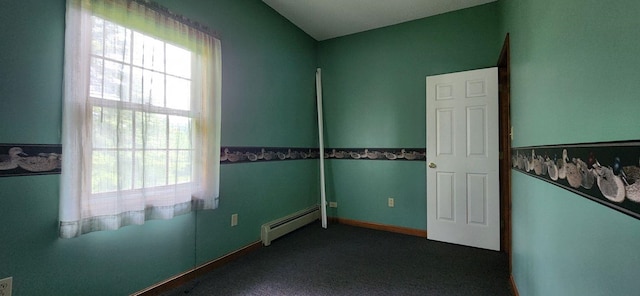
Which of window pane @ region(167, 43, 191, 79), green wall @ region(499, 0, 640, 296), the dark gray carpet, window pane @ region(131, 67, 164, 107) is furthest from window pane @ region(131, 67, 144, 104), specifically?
green wall @ region(499, 0, 640, 296)

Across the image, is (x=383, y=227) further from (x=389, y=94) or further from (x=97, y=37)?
(x=97, y=37)

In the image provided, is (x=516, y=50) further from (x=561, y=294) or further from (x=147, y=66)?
(x=147, y=66)

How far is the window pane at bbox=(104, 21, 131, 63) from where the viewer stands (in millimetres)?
1395

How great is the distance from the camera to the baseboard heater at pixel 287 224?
2572 mm

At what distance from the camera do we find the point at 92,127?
52.7 inches

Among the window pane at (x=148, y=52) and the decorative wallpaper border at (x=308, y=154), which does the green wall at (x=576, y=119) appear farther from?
the window pane at (x=148, y=52)

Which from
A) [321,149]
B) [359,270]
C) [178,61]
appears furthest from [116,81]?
[321,149]

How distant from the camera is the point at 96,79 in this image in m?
1.35

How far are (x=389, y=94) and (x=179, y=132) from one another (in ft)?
7.72

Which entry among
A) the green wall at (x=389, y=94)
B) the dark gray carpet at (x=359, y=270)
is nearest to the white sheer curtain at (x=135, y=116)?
the dark gray carpet at (x=359, y=270)

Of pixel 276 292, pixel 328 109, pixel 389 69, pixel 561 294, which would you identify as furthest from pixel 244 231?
pixel 389 69

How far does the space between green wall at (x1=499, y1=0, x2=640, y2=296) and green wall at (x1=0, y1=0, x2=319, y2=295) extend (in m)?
2.15

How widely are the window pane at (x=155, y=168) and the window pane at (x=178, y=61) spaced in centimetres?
59

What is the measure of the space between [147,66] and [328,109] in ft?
7.31
